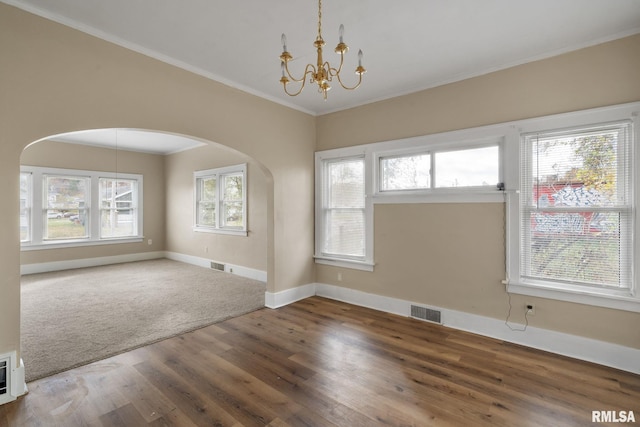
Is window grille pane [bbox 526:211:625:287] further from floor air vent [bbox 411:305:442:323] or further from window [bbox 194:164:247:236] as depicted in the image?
window [bbox 194:164:247:236]

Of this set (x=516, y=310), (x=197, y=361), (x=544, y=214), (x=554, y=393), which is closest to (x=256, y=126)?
(x=197, y=361)

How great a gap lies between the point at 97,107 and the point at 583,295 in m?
4.70

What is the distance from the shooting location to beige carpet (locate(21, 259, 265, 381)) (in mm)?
2920

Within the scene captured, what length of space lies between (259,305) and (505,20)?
4171 millimetres

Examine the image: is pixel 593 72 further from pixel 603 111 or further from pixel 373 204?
pixel 373 204

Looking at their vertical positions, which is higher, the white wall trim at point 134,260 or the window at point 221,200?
the window at point 221,200

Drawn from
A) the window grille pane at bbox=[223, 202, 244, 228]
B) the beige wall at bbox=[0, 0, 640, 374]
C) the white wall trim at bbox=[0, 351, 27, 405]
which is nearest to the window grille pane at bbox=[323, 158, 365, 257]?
the beige wall at bbox=[0, 0, 640, 374]

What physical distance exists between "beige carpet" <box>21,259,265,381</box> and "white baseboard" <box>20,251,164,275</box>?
255 millimetres

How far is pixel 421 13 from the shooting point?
232 centimetres

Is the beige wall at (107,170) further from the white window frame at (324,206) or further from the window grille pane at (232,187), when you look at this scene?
the white window frame at (324,206)

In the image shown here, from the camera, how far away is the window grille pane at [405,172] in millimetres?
3738

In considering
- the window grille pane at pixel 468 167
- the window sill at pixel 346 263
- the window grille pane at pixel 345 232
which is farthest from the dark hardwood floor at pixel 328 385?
the window grille pane at pixel 468 167

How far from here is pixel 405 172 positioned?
3912mm

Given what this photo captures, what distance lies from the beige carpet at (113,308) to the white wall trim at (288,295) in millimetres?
180
